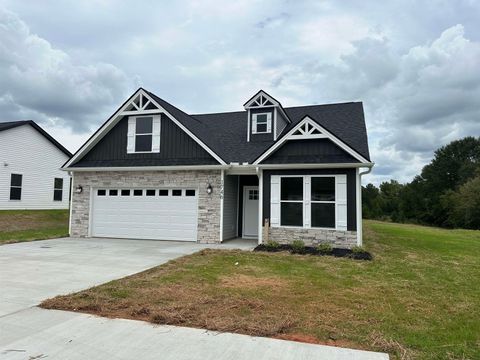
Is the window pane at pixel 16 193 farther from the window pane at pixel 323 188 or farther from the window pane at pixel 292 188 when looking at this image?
the window pane at pixel 323 188

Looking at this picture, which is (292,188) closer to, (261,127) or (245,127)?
(261,127)

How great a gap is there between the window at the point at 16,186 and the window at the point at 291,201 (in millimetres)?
17135

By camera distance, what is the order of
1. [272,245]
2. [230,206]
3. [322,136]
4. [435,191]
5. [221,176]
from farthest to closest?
[435,191] → [230,206] → [221,176] → [322,136] → [272,245]

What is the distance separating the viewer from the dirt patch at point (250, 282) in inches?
267

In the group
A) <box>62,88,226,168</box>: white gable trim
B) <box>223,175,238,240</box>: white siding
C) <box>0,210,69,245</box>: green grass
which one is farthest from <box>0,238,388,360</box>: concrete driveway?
<box>0,210,69,245</box>: green grass

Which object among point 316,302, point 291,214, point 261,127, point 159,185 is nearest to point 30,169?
point 159,185

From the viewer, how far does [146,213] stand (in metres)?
14.2

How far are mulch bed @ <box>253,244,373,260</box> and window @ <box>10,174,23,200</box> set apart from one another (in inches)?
661

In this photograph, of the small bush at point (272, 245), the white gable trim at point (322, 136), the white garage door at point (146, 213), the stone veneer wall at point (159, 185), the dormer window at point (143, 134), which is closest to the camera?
the white gable trim at point (322, 136)

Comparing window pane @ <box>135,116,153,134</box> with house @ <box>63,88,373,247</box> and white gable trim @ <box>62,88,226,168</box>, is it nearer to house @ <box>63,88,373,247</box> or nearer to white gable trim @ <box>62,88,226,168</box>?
house @ <box>63,88,373,247</box>

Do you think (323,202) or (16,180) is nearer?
(323,202)

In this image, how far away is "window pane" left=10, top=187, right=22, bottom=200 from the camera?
21.2m

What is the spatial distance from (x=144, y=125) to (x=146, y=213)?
347cm

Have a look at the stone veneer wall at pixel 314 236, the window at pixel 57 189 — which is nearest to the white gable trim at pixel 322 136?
the stone veneer wall at pixel 314 236
